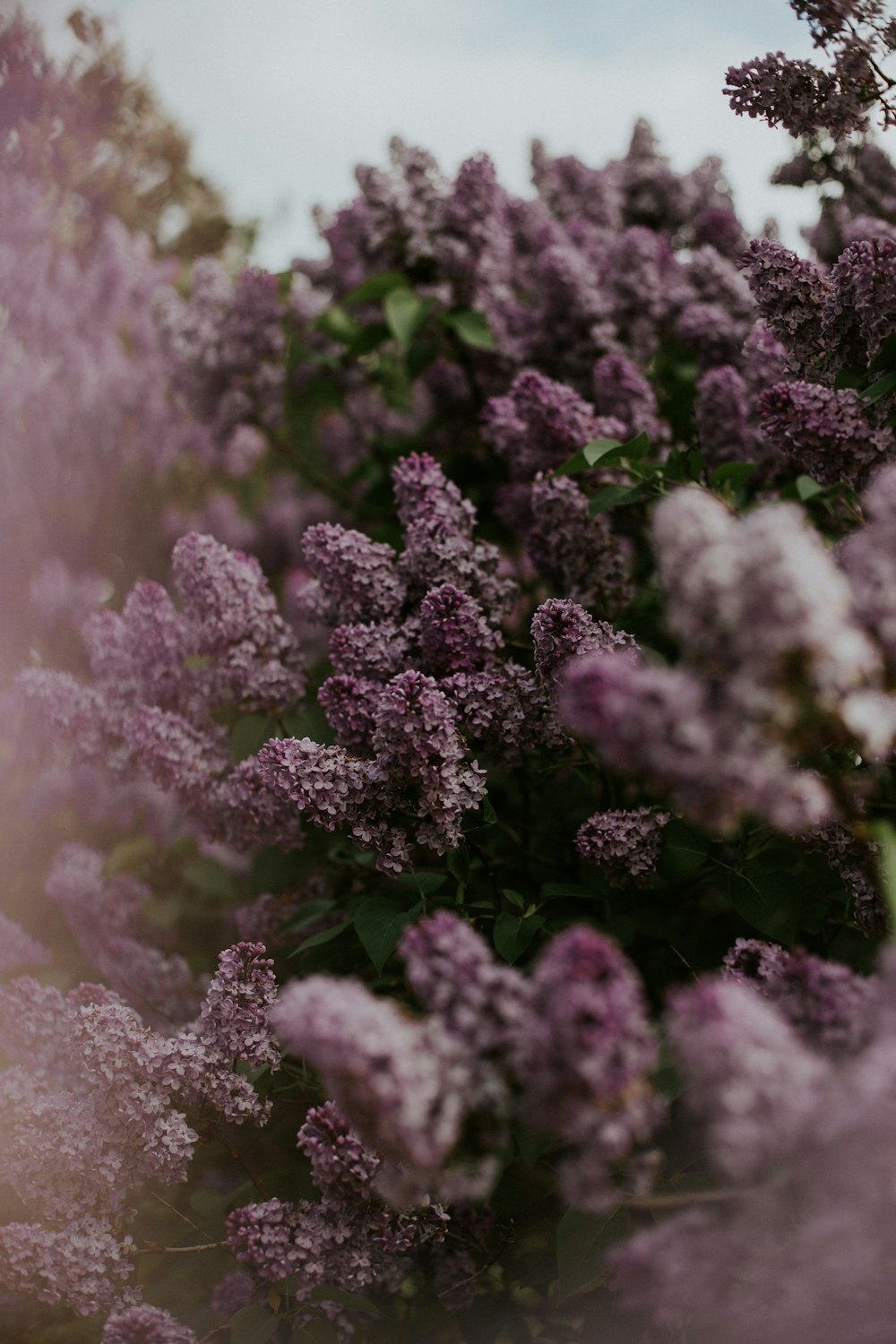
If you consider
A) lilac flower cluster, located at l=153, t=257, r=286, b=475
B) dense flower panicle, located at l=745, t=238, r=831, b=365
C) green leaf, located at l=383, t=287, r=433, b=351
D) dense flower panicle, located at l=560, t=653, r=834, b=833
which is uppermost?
lilac flower cluster, located at l=153, t=257, r=286, b=475

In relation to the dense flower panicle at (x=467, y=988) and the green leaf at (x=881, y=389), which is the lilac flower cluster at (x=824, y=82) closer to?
the green leaf at (x=881, y=389)

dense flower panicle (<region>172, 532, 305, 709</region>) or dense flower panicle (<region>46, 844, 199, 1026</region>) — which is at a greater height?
dense flower panicle (<region>172, 532, 305, 709</region>)

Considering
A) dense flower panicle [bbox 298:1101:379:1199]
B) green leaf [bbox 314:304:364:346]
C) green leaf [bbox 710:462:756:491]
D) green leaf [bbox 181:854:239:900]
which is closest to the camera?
dense flower panicle [bbox 298:1101:379:1199]

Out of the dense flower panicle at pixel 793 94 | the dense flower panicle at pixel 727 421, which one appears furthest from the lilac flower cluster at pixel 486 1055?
the dense flower panicle at pixel 727 421

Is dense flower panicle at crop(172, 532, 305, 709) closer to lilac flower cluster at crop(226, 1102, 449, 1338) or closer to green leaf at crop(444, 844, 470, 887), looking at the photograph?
green leaf at crop(444, 844, 470, 887)

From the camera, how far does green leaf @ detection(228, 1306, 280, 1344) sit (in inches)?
30.7

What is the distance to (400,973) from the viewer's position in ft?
3.23

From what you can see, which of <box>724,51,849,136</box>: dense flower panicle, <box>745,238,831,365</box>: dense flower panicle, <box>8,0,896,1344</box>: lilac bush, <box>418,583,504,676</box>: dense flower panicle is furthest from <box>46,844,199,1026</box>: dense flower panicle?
<box>724,51,849,136</box>: dense flower panicle

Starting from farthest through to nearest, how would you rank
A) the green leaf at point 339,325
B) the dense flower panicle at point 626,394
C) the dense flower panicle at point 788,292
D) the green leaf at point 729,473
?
the green leaf at point 339,325 → the dense flower panicle at point 626,394 → the green leaf at point 729,473 → the dense flower panicle at point 788,292

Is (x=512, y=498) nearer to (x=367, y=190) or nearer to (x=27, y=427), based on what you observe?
(x=367, y=190)

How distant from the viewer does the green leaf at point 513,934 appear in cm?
75

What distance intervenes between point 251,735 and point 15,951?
1.41 feet

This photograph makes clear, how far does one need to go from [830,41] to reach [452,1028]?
740 millimetres

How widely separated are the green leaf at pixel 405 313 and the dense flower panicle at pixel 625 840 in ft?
2.57
